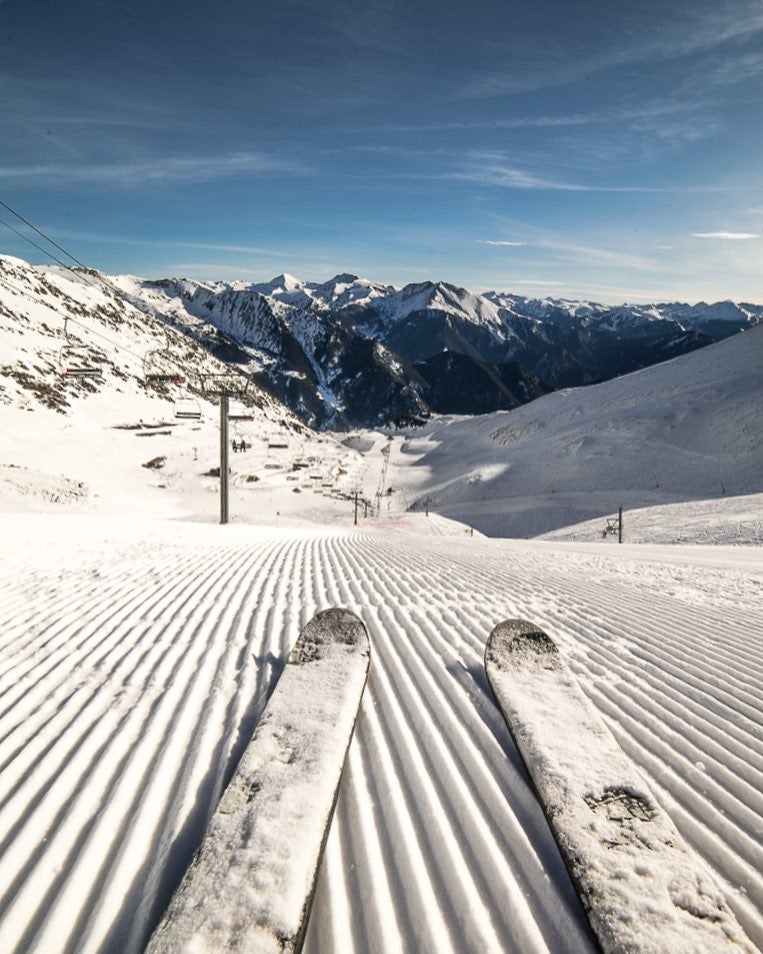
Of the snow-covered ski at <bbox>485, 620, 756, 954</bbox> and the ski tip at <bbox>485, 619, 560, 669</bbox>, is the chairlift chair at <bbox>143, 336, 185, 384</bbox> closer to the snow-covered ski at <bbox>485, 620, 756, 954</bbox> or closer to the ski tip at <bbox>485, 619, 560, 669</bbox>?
the ski tip at <bbox>485, 619, 560, 669</bbox>

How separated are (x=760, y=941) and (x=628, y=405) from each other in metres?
66.6

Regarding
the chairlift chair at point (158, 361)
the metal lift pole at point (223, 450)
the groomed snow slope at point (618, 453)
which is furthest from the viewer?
the chairlift chair at point (158, 361)

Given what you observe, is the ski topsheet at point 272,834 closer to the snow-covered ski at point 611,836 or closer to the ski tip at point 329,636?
the ski tip at point 329,636

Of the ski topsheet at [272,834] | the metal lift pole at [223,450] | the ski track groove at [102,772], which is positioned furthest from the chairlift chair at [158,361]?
the ski topsheet at [272,834]

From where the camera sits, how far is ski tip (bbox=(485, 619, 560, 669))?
5461 millimetres

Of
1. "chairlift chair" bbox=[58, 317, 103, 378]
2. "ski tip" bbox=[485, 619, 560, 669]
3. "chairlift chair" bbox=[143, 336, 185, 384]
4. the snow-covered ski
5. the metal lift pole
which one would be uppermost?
"chairlift chair" bbox=[143, 336, 185, 384]

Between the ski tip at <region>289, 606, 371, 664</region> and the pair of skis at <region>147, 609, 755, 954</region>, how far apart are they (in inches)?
23.5

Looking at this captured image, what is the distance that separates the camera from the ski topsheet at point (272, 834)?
2379mm

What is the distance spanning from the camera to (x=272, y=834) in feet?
9.65

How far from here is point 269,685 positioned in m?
4.96

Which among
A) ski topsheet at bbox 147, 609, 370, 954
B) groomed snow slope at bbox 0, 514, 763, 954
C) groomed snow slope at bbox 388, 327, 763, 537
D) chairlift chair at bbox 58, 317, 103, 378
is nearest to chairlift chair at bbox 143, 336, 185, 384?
chairlift chair at bbox 58, 317, 103, 378

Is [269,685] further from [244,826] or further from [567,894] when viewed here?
[567,894]

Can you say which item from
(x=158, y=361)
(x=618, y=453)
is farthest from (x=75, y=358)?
(x=618, y=453)

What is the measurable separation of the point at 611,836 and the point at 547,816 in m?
0.38
